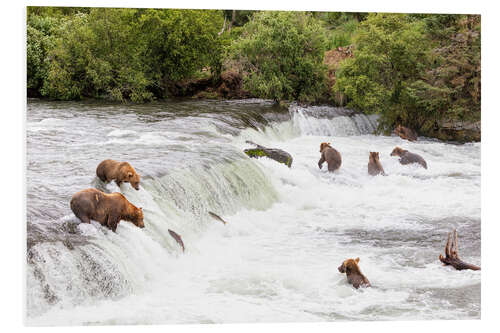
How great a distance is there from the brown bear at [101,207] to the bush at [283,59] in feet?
27.8

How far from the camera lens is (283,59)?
48.6 feet

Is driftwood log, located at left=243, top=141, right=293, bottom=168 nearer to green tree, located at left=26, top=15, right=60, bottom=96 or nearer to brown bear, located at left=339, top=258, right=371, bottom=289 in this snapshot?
green tree, located at left=26, top=15, right=60, bottom=96

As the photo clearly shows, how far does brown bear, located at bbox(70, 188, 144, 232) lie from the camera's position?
588cm

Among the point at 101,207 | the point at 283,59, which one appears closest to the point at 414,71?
the point at 283,59

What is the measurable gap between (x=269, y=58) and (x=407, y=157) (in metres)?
5.29

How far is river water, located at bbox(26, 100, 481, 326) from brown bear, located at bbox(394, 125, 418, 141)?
181mm

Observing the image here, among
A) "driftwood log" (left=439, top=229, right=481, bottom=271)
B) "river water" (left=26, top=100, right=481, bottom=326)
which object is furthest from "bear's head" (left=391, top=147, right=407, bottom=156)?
"driftwood log" (left=439, top=229, right=481, bottom=271)

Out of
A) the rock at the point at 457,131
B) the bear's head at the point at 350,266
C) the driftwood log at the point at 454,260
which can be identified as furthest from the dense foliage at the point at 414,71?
the bear's head at the point at 350,266

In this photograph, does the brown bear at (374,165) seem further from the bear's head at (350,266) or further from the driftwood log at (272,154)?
the bear's head at (350,266)

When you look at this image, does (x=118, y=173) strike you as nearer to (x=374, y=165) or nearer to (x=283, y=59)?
(x=374, y=165)

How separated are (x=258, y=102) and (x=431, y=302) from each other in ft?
32.1

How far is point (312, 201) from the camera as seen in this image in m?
9.34

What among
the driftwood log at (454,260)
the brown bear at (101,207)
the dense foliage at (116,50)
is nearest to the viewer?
the brown bear at (101,207)

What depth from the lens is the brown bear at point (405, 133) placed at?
39.2 feet
